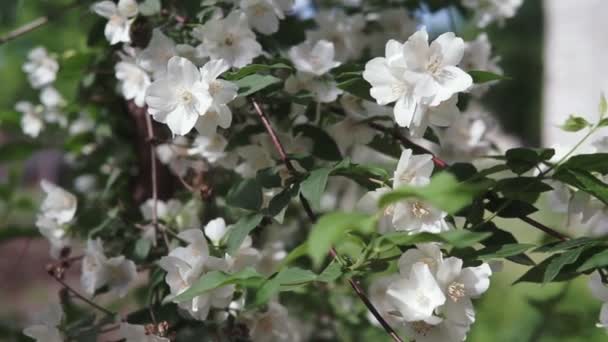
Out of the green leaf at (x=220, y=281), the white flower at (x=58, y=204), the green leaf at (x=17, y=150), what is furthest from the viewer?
the green leaf at (x=17, y=150)

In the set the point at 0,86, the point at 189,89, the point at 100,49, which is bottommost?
the point at 0,86

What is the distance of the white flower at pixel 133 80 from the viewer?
0.84 metres

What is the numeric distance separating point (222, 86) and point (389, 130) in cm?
23

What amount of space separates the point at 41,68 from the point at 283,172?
496mm

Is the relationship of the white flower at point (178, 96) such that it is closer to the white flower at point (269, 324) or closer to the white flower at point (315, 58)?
the white flower at point (315, 58)

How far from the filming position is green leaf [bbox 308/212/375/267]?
0.43m

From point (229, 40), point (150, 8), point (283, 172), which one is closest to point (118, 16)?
point (150, 8)

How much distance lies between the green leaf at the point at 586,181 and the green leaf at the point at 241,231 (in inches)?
11.6

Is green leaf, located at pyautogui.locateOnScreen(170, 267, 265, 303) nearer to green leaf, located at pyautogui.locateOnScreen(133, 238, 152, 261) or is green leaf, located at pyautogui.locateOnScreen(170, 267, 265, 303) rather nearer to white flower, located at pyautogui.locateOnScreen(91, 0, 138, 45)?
green leaf, located at pyautogui.locateOnScreen(133, 238, 152, 261)

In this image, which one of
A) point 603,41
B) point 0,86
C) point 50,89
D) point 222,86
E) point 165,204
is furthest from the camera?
point 0,86

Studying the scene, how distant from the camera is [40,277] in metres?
5.09

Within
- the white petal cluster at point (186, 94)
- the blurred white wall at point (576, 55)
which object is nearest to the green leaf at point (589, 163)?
the white petal cluster at point (186, 94)

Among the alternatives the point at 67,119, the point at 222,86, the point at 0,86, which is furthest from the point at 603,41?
the point at 0,86

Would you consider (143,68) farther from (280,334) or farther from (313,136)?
(280,334)
